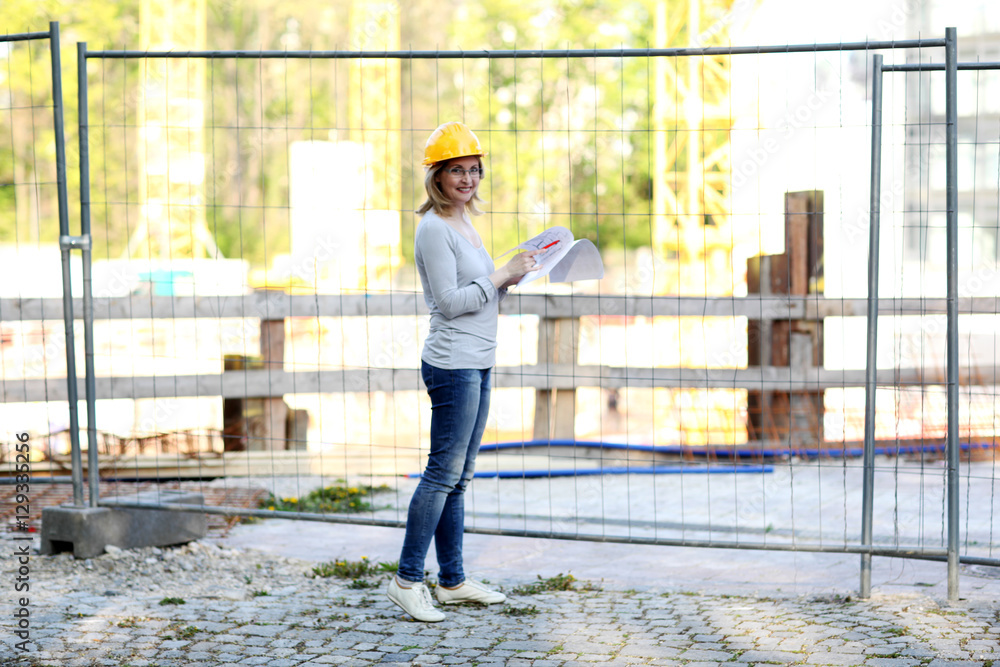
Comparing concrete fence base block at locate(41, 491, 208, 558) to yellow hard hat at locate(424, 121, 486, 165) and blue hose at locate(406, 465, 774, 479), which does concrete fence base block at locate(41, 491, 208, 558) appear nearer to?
blue hose at locate(406, 465, 774, 479)

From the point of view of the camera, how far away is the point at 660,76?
63.0 ft

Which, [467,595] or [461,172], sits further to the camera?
[467,595]

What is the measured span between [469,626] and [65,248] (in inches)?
106

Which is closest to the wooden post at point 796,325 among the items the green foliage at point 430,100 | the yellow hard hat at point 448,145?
the yellow hard hat at point 448,145

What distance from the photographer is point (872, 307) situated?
425cm

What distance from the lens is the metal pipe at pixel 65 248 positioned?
4965 mm

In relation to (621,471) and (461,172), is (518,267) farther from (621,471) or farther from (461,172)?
(621,471)

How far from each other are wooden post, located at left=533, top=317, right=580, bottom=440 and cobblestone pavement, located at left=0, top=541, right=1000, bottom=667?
3.32 meters

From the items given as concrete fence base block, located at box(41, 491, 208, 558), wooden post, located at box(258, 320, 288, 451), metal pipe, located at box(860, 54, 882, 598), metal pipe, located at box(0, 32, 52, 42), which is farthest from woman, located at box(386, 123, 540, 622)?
wooden post, located at box(258, 320, 288, 451)

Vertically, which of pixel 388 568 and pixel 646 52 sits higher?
pixel 646 52

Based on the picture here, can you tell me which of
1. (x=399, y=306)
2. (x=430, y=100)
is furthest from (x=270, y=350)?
(x=430, y=100)

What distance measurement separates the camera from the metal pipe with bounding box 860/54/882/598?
4.16 meters

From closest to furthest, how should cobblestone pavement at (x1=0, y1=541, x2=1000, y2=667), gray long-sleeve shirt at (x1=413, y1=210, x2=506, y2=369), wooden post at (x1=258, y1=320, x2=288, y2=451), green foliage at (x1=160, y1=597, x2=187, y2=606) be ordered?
1. cobblestone pavement at (x1=0, y1=541, x2=1000, y2=667)
2. gray long-sleeve shirt at (x1=413, y1=210, x2=506, y2=369)
3. green foliage at (x1=160, y1=597, x2=187, y2=606)
4. wooden post at (x1=258, y1=320, x2=288, y2=451)

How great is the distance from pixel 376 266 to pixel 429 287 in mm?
28437
